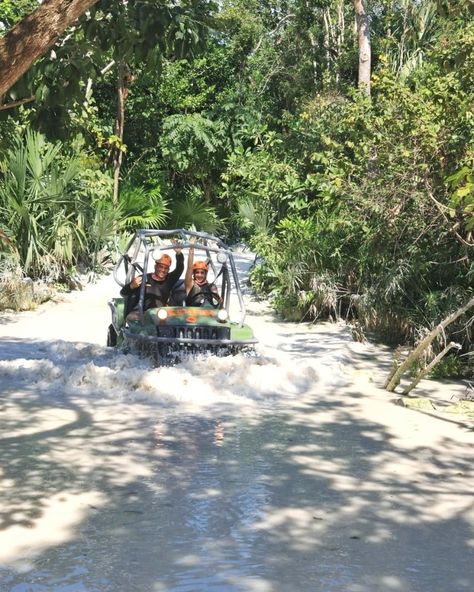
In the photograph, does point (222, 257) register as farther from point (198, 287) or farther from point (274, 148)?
point (274, 148)

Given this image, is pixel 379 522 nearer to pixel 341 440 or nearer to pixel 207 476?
pixel 207 476

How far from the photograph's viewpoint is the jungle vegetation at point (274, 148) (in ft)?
28.1

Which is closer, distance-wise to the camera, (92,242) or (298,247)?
(298,247)

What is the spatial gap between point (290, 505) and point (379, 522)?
0.61 m

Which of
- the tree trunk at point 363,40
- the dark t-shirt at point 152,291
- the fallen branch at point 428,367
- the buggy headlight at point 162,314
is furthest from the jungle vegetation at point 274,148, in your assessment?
the buggy headlight at point 162,314

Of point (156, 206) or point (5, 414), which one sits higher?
point (156, 206)

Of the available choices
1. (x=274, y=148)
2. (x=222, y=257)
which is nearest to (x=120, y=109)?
(x=274, y=148)

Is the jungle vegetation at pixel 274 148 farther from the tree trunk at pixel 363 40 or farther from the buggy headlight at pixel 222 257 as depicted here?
the buggy headlight at pixel 222 257

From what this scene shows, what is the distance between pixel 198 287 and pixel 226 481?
515 centimetres

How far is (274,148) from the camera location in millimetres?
22266

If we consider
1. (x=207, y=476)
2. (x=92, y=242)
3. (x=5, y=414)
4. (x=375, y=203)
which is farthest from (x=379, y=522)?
(x=92, y=242)

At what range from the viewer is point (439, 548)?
5625mm

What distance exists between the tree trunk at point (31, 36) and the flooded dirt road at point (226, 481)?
102 inches

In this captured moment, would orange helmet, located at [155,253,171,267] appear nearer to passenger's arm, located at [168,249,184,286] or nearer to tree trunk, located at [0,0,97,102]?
passenger's arm, located at [168,249,184,286]
